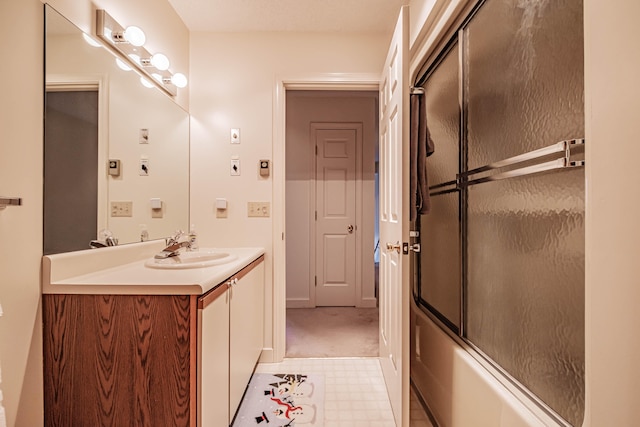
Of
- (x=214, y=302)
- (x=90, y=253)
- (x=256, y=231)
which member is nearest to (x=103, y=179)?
(x=90, y=253)

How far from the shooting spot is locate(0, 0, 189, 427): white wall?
0.93 meters

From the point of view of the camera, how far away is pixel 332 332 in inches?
111

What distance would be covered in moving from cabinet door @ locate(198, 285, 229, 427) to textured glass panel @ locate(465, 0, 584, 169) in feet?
3.96

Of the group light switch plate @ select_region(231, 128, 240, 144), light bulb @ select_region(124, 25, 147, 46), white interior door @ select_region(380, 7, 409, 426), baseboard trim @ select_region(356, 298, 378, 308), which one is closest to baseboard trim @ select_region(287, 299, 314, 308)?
baseboard trim @ select_region(356, 298, 378, 308)

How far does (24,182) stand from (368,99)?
10.6 ft

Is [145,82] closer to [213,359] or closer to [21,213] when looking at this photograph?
[21,213]

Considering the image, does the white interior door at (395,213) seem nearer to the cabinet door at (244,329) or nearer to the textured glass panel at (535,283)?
the textured glass panel at (535,283)

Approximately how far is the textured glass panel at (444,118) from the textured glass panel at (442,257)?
0.15 metres

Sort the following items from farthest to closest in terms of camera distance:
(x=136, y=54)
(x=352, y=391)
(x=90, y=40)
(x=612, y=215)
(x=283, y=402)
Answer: (x=352, y=391) → (x=283, y=402) → (x=136, y=54) → (x=90, y=40) → (x=612, y=215)

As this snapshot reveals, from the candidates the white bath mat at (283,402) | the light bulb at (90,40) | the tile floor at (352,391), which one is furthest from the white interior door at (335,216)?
the light bulb at (90,40)

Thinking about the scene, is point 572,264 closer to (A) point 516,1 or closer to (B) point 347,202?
(A) point 516,1

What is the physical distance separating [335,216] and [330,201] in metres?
0.19

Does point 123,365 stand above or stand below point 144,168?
below

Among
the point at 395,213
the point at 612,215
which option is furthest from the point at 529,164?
the point at 395,213
